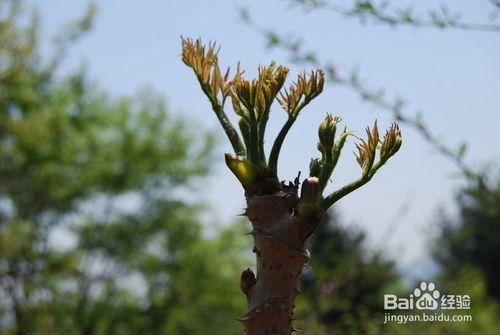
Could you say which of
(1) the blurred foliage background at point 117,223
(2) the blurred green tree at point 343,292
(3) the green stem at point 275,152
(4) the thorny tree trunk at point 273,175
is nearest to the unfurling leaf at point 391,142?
(4) the thorny tree trunk at point 273,175

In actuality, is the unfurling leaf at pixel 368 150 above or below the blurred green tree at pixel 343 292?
below

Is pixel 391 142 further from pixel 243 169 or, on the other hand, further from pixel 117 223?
pixel 117 223

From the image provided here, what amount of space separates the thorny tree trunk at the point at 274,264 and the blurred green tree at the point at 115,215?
38.9ft

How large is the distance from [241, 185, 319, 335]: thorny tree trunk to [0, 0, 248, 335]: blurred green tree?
1187cm

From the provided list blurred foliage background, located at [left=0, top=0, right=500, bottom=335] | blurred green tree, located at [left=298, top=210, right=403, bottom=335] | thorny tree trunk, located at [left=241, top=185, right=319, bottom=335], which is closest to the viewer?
thorny tree trunk, located at [left=241, top=185, right=319, bottom=335]

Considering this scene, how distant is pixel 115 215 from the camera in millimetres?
14227

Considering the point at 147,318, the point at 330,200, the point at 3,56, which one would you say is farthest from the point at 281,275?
the point at 147,318

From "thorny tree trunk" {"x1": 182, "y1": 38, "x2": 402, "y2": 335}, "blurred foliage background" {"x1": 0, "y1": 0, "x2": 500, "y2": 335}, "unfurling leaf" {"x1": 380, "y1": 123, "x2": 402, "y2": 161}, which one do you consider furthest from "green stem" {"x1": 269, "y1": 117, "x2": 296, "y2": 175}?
"blurred foliage background" {"x1": 0, "y1": 0, "x2": 500, "y2": 335}

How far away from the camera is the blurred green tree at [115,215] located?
12.9 metres

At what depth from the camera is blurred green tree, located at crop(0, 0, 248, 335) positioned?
42.2 ft

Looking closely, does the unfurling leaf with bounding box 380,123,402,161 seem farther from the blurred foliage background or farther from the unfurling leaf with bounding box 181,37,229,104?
the blurred foliage background

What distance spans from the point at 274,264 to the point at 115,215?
1371 centimetres

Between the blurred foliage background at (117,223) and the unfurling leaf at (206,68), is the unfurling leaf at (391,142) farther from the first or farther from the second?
the blurred foliage background at (117,223)

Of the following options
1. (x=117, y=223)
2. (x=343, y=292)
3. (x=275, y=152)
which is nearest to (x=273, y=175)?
(x=275, y=152)
